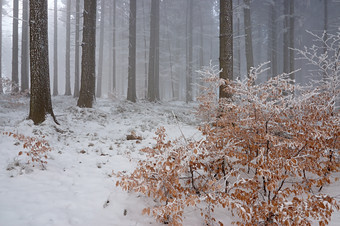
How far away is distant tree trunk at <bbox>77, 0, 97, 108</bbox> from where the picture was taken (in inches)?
416

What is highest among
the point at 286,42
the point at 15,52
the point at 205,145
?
the point at 286,42

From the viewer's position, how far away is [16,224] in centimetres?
265

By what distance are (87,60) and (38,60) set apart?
418 cm

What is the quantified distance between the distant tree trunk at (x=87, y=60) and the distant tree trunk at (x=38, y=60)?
3.86m

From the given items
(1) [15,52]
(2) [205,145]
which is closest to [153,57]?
(1) [15,52]

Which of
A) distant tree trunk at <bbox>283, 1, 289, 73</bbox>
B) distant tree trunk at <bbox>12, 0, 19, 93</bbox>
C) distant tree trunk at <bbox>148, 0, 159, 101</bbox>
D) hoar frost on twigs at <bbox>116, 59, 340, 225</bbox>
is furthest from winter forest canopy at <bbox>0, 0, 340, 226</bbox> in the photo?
distant tree trunk at <bbox>283, 1, 289, 73</bbox>

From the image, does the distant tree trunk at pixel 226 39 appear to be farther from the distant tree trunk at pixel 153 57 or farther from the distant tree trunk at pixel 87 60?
the distant tree trunk at pixel 153 57

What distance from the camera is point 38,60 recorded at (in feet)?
21.5

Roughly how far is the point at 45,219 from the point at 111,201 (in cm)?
99

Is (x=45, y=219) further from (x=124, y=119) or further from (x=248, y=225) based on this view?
(x=124, y=119)

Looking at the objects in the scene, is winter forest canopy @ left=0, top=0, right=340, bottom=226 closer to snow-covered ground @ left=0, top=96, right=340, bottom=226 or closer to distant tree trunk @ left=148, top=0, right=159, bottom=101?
snow-covered ground @ left=0, top=96, right=340, bottom=226

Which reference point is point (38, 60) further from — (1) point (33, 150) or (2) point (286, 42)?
(2) point (286, 42)

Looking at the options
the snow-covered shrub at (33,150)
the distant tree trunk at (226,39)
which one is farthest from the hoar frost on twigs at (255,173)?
the distant tree trunk at (226,39)


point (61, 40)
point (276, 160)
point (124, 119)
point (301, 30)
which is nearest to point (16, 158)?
point (276, 160)
